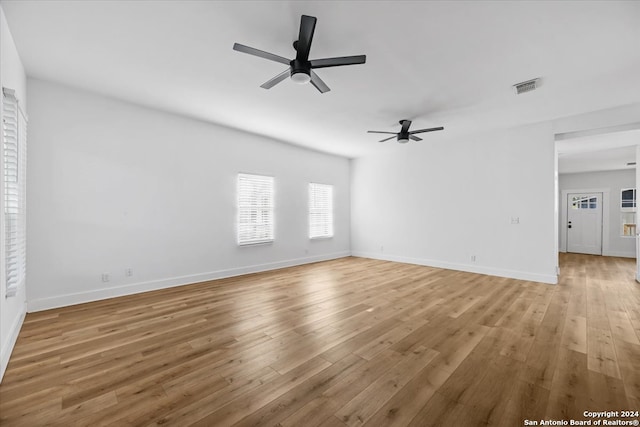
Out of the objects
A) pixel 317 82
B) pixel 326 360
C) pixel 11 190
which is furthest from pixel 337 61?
pixel 11 190

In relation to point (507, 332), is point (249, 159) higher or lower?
higher

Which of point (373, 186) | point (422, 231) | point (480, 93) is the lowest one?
point (422, 231)

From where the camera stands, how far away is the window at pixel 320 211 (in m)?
7.29

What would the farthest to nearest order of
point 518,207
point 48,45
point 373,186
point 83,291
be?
1. point 373,186
2. point 518,207
3. point 83,291
4. point 48,45

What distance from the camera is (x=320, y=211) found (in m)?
7.55

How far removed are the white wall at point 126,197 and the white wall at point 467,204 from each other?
3.15 meters

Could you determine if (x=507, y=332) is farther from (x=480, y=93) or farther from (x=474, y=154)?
(x=474, y=154)

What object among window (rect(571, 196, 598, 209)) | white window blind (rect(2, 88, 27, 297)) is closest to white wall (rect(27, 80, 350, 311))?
white window blind (rect(2, 88, 27, 297))

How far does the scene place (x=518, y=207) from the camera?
539 centimetres

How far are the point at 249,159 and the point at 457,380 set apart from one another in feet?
17.1

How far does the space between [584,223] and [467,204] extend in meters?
6.21

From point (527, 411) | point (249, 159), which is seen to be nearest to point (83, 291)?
point (249, 159)

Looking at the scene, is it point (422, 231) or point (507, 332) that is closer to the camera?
point (507, 332)

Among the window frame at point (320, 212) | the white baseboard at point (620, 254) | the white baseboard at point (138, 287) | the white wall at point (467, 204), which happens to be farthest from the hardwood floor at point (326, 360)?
the white baseboard at point (620, 254)
